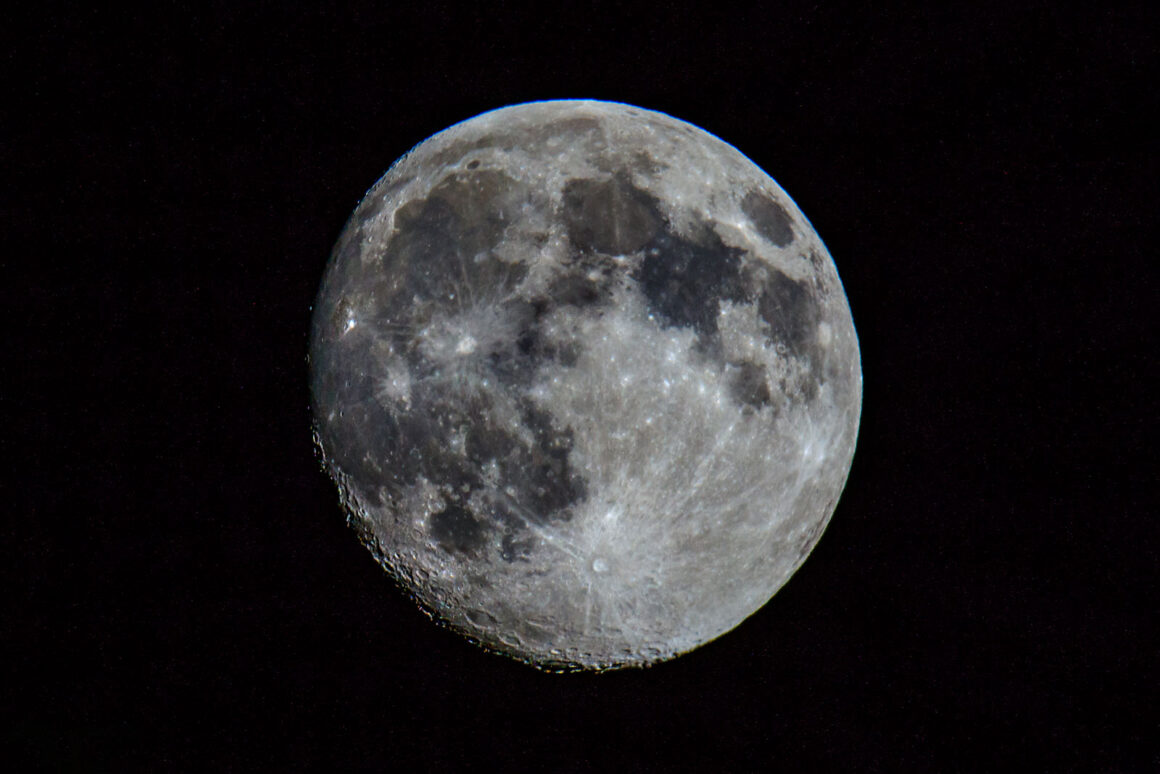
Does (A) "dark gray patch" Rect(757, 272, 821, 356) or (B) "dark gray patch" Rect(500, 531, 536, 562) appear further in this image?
(A) "dark gray patch" Rect(757, 272, 821, 356)

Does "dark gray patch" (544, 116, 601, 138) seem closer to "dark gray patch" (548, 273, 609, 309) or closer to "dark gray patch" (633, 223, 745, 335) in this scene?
"dark gray patch" (633, 223, 745, 335)

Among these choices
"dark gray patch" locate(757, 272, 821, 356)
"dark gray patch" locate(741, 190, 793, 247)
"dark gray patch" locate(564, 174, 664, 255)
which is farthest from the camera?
"dark gray patch" locate(741, 190, 793, 247)

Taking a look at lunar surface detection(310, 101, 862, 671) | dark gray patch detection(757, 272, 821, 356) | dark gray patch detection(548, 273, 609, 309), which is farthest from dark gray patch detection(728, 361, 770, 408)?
dark gray patch detection(548, 273, 609, 309)

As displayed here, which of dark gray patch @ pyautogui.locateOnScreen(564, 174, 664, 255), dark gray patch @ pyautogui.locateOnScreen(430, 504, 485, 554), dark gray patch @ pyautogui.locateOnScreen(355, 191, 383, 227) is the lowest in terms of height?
dark gray patch @ pyautogui.locateOnScreen(430, 504, 485, 554)

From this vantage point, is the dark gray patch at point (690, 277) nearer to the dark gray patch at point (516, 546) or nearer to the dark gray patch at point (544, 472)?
the dark gray patch at point (544, 472)

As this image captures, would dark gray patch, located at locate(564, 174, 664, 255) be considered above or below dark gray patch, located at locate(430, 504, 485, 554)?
above

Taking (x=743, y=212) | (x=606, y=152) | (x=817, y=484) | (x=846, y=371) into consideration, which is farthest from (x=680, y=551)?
(x=606, y=152)

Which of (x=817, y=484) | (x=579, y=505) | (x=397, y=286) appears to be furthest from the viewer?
(x=817, y=484)

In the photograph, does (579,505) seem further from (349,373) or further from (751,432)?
(349,373)
